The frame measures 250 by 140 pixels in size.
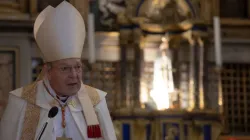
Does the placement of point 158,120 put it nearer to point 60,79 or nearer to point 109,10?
point 109,10

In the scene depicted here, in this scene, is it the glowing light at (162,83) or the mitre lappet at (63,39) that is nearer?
the mitre lappet at (63,39)

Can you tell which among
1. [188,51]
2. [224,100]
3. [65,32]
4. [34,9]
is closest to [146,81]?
[188,51]

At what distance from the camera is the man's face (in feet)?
10.2

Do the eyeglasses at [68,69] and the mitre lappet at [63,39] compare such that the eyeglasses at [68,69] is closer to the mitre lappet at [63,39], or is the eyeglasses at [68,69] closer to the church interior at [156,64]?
the mitre lappet at [63,39]

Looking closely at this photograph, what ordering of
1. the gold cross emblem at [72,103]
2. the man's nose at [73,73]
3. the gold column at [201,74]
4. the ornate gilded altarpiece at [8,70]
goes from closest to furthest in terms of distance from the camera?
the man's nose at [73,73]
the gold cross emblem at [72,103]
the gold column at [201,74]
the ornate gilded altarpiece at [8,70]

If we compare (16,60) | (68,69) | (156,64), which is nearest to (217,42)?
(156,64)

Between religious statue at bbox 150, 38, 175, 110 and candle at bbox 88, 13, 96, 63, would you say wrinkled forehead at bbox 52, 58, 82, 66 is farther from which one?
religious statue at bbox 150, 38, 175, 110

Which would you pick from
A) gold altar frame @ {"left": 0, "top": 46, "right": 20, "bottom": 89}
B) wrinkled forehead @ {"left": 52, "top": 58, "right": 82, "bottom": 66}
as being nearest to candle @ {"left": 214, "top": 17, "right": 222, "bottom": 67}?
gold altar frame @ {"left": 0, "top": 46, "right": 20, "bottom": 89}

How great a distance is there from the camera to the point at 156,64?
676 cm

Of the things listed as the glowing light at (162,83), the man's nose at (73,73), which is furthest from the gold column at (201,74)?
the man's nose at (73,73)

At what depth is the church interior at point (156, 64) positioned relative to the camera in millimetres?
6238

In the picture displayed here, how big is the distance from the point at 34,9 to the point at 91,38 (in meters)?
1.04

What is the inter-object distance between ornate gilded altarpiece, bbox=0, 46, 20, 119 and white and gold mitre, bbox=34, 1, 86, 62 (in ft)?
11.5

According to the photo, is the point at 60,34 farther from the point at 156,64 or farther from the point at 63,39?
the point at 156,64
